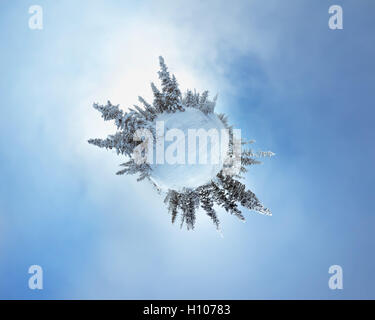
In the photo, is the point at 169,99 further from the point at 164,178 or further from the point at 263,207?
the point at 263,207

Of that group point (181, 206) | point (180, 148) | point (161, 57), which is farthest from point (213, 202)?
point (161, 57)

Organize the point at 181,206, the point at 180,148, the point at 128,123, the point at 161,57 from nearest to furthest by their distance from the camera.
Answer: the point at 180,148
the point at 128,123
the point at 161,57
the point at 181,206

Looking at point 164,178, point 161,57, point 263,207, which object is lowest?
point 263,207
